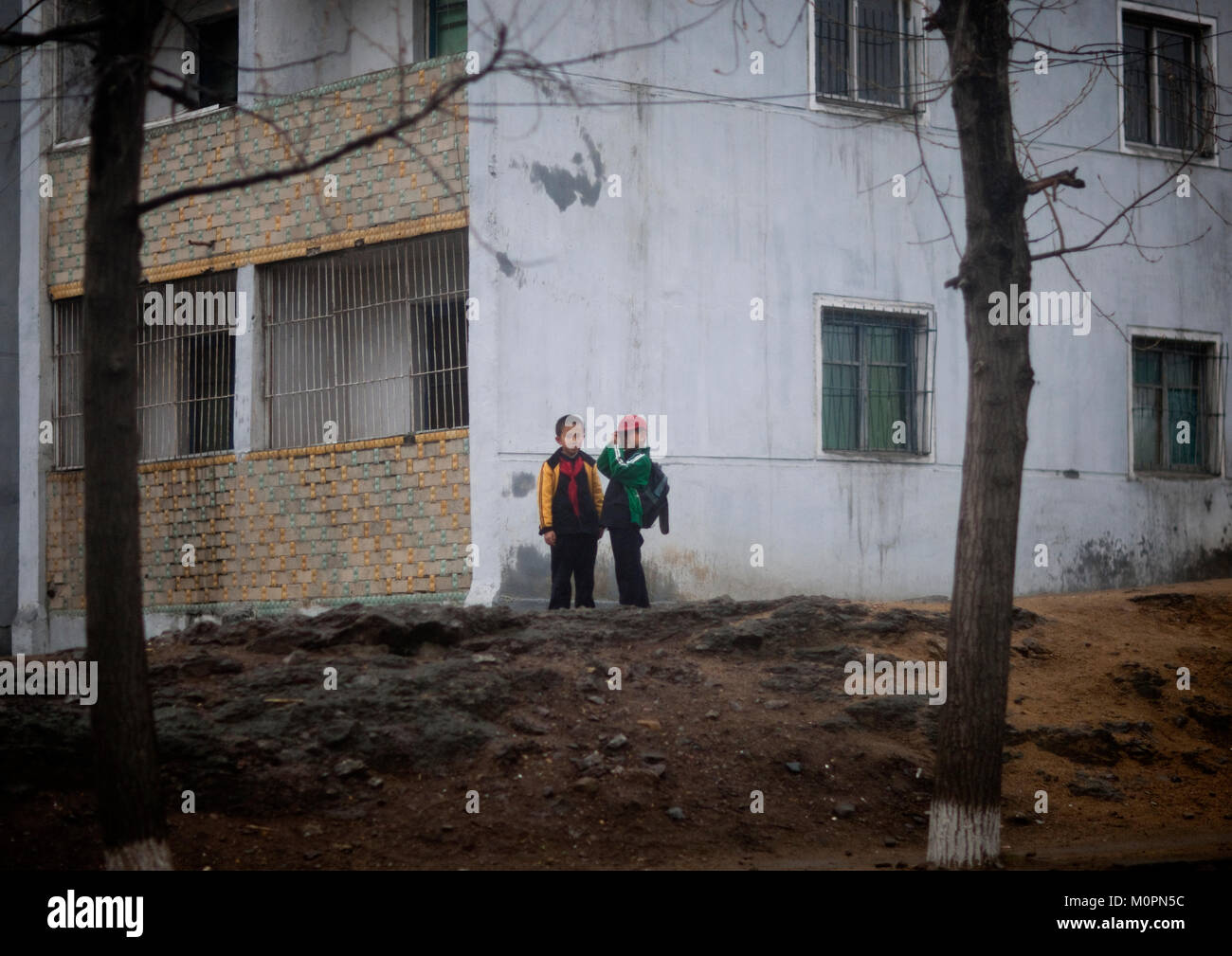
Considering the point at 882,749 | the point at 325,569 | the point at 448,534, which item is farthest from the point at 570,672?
the point at 325,569

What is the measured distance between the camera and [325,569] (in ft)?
47.2

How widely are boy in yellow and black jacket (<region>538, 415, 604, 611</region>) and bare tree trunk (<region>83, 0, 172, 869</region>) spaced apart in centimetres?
659

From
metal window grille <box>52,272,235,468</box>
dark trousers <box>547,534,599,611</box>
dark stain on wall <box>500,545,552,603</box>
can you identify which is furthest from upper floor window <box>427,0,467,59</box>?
dark trousers <box>547,534,599,611</box>

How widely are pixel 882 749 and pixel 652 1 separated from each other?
811 cm

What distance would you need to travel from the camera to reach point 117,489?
18.9 feet

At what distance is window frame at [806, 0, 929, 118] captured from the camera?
1492 centimetres

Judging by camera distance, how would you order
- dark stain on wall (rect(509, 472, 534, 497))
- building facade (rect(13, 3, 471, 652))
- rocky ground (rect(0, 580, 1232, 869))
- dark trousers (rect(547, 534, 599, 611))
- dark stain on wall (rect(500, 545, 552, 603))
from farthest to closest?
building facade (rect(13, 3, 471, 652)) → dark stain on wall (rect(509, 472, 534, 497)) → dark stain on wall (rect(500, 545, 552, 603)) → dark trousers (rect(547, 534, 599, 611)) → rocky ground (rect(0, 580, 1232, 869))

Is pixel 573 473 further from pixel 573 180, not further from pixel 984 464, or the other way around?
pixel 984 464

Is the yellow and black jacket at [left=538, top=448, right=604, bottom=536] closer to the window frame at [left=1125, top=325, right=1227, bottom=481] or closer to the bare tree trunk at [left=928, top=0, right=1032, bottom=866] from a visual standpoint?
the bare tree trunk at [left=928, top=0, right=1032, bottom=866]

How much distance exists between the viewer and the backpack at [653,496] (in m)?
12.6

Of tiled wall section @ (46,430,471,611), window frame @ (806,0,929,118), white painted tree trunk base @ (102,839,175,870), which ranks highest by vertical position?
window frame @ (806,0,929,118)

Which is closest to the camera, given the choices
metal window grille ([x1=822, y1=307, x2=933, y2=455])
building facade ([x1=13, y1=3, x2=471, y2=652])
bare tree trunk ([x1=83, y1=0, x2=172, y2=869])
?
bare tree trunk ([x1=83, y1=0, x2=172, y2=869])

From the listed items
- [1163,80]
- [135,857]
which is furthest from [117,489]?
[1163,80]

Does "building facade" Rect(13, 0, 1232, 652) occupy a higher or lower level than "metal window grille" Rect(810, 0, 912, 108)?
lower
